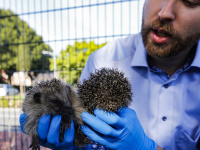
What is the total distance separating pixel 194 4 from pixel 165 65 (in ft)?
2.84

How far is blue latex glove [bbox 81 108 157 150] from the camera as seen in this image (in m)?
1.77

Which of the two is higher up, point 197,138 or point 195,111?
point 195,111

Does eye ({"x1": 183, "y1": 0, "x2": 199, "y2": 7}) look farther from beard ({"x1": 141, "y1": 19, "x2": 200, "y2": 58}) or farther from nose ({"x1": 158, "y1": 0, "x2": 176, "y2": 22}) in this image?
beard ({"x1": 141, "y1": 19, "x2": 200, "y2": 58})

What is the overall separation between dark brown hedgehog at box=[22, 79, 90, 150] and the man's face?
1.22m

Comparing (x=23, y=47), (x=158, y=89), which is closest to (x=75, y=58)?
(x=23, y=47)

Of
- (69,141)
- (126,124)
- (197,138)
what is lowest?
(197,138)

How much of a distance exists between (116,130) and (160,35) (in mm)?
1306

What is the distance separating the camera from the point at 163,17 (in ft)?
6.29

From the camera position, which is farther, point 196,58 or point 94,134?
point 196,58

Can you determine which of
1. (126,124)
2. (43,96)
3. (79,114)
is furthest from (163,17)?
(43,96)

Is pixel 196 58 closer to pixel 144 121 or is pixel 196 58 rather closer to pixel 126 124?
pixel 144 121

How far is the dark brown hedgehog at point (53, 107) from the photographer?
70.8 inches

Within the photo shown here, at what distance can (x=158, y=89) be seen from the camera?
234 centimetres

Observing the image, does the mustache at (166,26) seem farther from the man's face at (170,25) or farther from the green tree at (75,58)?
the green tree at (75,58)
